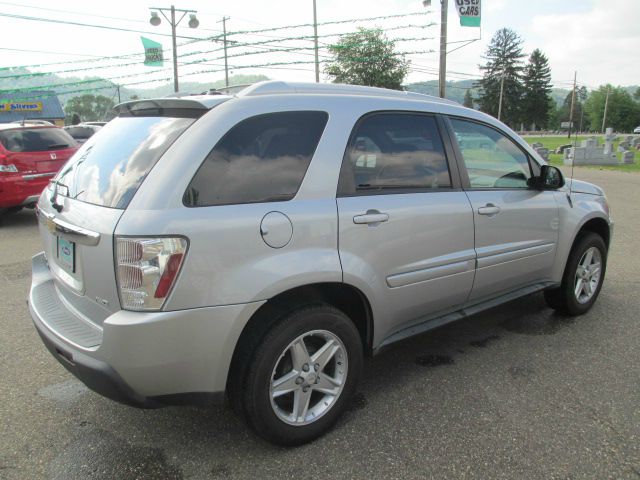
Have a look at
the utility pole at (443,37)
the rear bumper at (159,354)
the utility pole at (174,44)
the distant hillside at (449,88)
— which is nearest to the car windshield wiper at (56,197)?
the rear bumper at (159,354)

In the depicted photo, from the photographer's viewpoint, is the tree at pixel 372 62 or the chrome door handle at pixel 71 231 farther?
the tree at pixel 372 62

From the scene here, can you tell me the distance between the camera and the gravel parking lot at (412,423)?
231 cm

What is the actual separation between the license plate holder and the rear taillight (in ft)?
1.50

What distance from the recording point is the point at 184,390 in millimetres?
2133

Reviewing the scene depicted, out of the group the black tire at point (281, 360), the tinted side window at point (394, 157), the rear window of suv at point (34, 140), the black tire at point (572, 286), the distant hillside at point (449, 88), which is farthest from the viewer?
the distant hillside at point (449, 88)

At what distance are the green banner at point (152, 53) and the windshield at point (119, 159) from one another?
81.0ft

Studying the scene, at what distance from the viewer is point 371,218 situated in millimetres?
2531

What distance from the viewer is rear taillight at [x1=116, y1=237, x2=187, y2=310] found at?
198 cm

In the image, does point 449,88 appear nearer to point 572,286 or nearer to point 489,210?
point 572,286

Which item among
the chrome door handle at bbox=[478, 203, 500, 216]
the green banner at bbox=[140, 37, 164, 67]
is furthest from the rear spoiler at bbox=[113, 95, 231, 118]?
the green banner at bbox=[140, 37, 164, 67]

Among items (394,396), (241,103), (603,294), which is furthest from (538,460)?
(603,294)

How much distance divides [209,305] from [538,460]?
1719 millimetres

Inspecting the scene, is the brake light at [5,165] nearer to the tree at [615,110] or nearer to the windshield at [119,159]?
the windshield at [119,159]

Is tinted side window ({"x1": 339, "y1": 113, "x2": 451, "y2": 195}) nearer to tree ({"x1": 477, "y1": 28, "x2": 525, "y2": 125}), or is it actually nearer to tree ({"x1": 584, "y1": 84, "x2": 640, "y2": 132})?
tree ({"x1": 477, "y1": 28, "x2": 525, "y2": 125})
